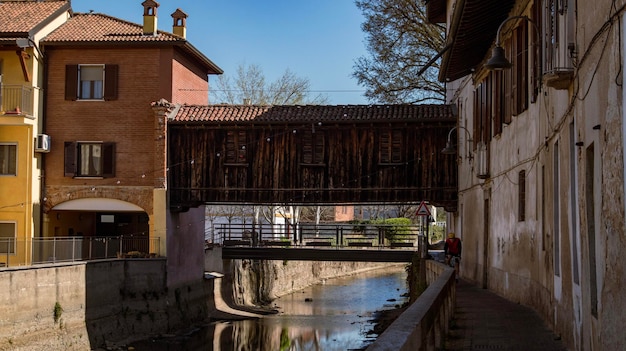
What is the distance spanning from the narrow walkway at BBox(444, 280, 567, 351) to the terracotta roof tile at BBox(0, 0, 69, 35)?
2178cm

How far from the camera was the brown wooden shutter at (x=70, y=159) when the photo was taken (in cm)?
3334

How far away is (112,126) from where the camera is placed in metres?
33.7

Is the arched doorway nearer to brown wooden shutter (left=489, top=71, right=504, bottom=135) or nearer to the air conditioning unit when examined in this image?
the air conditioning unit

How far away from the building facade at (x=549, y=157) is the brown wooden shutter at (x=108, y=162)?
13524 millimetres

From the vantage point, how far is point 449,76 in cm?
2766

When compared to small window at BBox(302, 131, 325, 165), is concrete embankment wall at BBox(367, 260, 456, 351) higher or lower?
lower

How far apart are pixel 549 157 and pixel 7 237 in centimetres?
2370

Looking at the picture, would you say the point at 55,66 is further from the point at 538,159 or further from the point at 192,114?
the point at 538,159

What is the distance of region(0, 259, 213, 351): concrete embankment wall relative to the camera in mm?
24719

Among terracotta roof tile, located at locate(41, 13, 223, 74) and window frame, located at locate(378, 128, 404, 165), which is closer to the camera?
window frame, located at locate(378, 128, 404, 165)

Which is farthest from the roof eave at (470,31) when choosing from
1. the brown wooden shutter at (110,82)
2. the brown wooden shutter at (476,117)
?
the brown wooden shutter at (110,82)

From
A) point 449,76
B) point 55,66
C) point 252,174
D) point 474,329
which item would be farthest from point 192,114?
point 474,329

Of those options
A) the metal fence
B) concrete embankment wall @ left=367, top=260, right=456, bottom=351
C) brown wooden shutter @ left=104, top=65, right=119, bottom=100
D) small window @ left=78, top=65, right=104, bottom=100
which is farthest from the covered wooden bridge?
concrete embankment wall @ left=367, top=260, right=456, bottom=351

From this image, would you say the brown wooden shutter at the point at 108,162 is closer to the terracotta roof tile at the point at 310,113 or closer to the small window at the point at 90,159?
the small window at the point at 90,159
